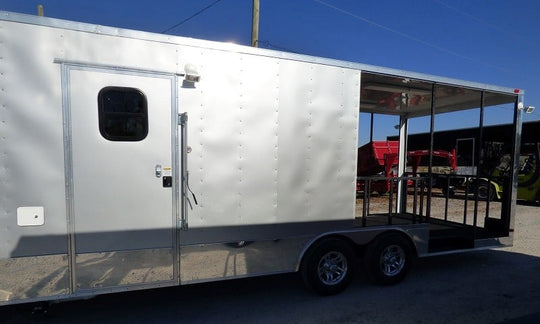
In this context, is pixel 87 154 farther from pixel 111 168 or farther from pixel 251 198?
pixel 251 198

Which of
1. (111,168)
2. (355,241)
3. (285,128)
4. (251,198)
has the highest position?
(285,128)

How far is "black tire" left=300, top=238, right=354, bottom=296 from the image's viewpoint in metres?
3.99

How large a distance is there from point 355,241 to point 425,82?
2.26 m

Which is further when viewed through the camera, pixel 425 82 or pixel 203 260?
pixel 425 82

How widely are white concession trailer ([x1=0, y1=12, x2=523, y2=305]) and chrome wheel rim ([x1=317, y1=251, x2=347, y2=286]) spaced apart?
0.02m

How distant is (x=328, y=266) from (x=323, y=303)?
421 millimetres

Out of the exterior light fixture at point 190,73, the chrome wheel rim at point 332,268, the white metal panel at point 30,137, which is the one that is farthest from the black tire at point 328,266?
the white metal panel at point 30,137

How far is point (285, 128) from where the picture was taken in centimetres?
376

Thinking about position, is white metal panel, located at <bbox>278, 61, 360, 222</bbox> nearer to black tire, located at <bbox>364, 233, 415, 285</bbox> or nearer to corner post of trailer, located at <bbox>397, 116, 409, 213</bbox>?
black tire, located at <bbox>364, 233, 415, 285</bbox>

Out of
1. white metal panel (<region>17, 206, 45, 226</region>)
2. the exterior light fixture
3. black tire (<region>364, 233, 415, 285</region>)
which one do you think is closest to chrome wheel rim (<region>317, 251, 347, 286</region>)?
black tire (<region>364, 233, 415, 285</region>)

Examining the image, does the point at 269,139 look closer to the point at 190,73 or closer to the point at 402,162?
the point at 190,73

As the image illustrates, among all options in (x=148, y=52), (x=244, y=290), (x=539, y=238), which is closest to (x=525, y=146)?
(x=539, y=238)

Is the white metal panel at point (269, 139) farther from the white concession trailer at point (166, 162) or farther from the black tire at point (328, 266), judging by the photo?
the black tire at point (328, 266)

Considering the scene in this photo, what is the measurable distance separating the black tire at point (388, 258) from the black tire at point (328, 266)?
31 centimetres
